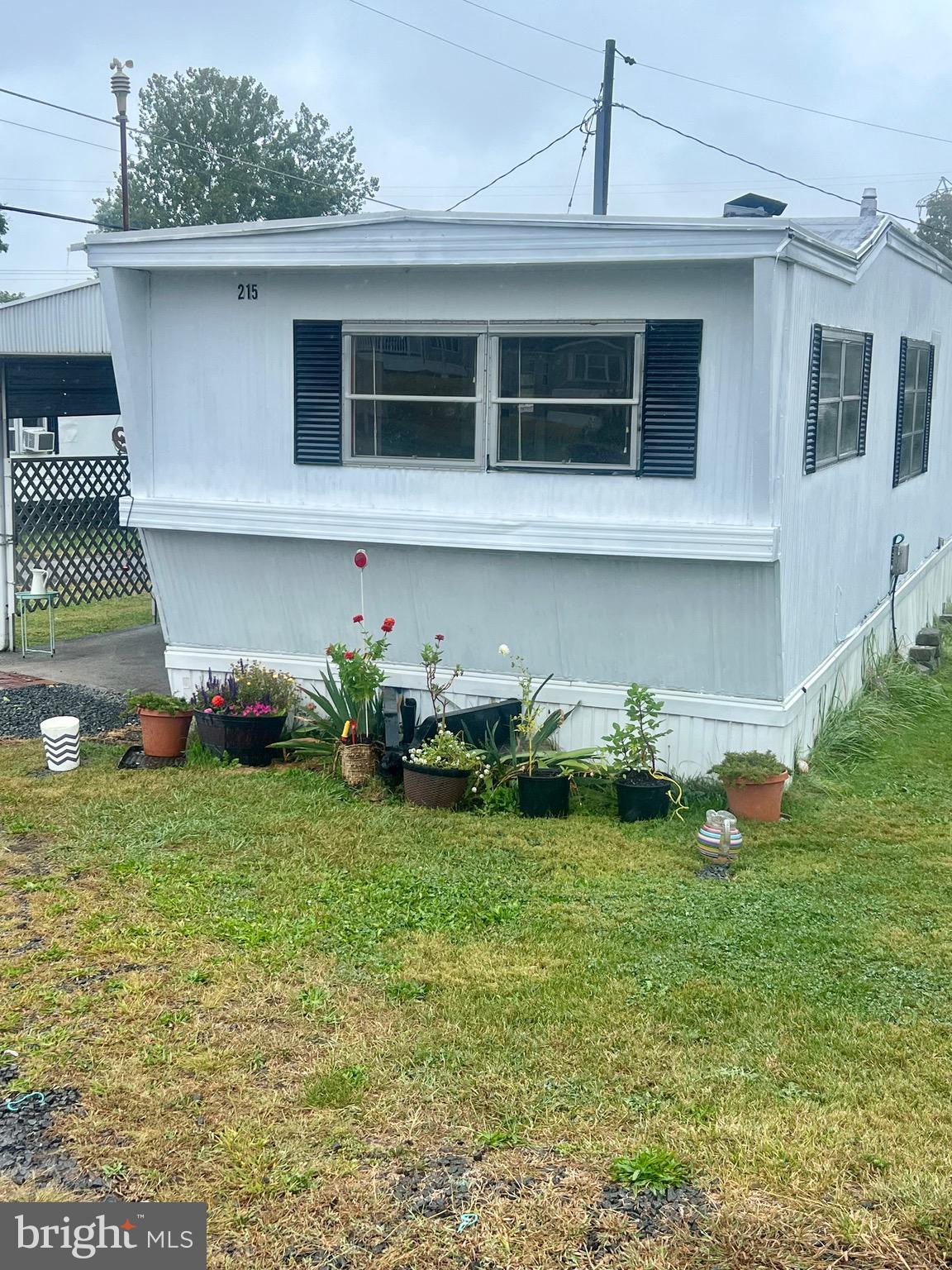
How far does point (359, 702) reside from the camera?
8242 millimetres

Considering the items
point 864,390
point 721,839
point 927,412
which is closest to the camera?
point 721,839

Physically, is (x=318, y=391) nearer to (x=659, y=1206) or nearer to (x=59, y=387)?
(x=59, y=387)

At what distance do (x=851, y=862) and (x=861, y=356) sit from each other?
4.42 metres

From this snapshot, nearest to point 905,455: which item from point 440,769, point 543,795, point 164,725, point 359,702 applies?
point 543,795

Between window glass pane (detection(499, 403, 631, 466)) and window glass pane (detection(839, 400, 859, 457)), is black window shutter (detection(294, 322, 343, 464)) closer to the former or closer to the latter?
window glass pane (detection(499, 403, 631, 466))

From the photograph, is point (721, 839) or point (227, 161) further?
point (227, 161)

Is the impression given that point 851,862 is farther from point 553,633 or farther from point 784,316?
point 784,316

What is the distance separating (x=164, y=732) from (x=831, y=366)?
16.2 feet

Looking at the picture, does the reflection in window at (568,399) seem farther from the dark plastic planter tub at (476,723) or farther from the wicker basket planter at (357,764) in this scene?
the wicker basket planter at (357,764)

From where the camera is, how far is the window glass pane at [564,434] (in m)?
7.81

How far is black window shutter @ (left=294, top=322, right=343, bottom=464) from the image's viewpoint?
848 centimetres

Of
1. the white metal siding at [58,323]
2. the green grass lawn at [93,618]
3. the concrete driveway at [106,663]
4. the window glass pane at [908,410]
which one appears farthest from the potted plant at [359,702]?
the white metal siding at [58,323]

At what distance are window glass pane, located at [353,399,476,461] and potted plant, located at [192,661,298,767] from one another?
163cm

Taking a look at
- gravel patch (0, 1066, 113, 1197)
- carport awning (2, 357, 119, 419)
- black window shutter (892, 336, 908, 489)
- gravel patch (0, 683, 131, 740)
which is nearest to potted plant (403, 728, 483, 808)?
gravel patch (0, 683, 131, 740)
